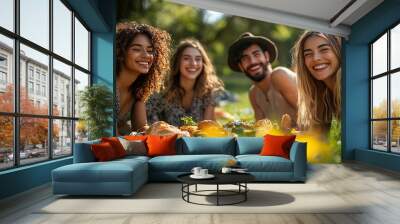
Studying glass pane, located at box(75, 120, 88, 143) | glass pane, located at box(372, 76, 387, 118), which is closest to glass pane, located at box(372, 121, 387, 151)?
glass pane, located at box(372, 76, 387, 118)

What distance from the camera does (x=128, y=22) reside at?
9.45 metres

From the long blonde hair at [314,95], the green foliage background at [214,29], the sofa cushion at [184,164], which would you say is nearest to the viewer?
the sofa cushion at [184,164]

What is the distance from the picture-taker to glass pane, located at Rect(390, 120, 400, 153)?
26.3 feet

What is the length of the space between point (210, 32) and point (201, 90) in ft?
4.63

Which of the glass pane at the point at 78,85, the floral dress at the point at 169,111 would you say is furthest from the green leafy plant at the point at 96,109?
the floral dress at the point at 169,111

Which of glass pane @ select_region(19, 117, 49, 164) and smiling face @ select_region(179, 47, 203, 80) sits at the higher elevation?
smiling face @ select_region(179, 47, 203, 80)

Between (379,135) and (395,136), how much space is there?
870 mm

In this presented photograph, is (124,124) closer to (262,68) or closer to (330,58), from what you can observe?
(262,68)

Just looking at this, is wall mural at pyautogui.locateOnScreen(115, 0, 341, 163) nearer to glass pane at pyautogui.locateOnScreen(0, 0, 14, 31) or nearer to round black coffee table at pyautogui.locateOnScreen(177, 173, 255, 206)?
glass pane at pyautogui.locateOnScreen(0, 0, 14, 31)

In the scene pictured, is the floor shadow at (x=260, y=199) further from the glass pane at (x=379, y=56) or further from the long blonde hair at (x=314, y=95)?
the glass pane at (x=379, y=56)

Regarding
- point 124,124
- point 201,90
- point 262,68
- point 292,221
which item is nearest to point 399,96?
point 262,68

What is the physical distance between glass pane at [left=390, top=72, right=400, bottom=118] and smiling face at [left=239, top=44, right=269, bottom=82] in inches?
111

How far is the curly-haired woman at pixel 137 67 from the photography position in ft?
31.0

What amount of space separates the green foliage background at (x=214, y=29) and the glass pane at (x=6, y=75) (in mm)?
4482
